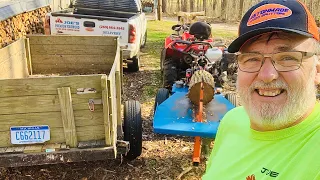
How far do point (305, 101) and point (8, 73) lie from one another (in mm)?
4338

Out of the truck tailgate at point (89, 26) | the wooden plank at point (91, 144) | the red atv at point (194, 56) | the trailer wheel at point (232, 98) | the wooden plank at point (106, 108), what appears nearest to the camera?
the wooden plank at point (106, 108)

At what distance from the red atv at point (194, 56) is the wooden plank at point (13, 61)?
2.45 metres

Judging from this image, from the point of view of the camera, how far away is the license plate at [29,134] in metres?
3.22

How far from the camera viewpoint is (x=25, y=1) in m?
8.97

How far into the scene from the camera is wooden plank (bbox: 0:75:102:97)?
3.04 m

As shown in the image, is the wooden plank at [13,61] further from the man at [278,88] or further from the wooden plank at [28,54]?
the man at [278,88]

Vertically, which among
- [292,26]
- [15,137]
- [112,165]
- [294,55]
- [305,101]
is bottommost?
[112,165]

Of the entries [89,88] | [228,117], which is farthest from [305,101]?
[89,88]

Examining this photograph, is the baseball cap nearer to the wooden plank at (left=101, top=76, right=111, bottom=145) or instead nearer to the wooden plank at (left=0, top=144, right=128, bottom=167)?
the wooden plank at (left=101, top=76, right=111, bottom=145)

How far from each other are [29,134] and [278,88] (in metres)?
2.44

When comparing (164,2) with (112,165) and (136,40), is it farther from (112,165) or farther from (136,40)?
(112,165)

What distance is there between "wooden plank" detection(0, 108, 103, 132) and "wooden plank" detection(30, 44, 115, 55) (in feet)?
9.29

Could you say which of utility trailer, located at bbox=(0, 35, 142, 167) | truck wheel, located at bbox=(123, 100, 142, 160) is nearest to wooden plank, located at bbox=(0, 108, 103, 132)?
utility trailer, located at bbox=(0, 35, 142, 167)

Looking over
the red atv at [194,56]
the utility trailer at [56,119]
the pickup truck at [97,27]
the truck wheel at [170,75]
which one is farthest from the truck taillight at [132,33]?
the utility trailer at [56,119]
